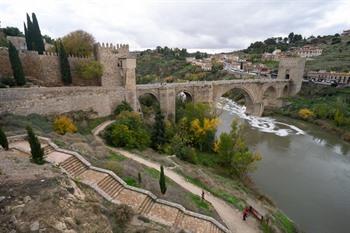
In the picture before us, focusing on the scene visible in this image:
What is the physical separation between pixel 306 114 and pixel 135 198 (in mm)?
31905

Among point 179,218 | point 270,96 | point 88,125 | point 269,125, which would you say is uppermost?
point 270,96

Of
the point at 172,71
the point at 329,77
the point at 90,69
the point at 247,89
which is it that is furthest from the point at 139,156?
the point at 172,71

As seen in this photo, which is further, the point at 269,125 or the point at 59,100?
the point at 269,125

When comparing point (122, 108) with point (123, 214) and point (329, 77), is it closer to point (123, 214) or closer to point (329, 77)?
point (123, 214)

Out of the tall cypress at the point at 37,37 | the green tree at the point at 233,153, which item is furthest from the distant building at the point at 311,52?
the tall cypress at the point at 37,37

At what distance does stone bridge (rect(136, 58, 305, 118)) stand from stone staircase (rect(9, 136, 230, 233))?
42.9ft

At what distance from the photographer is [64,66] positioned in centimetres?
1861

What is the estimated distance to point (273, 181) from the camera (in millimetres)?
16344

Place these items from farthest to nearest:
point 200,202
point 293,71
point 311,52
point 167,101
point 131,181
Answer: point 311,52 < point 293,71 < point 167,101 < point 200,202 < point 131,181

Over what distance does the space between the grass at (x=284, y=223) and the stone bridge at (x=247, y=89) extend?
589 inches

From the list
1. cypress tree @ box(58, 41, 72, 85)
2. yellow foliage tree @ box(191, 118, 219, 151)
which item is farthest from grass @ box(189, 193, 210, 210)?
cypress tree @ box(58, 41, 72, 85)

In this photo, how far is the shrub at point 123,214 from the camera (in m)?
6.74

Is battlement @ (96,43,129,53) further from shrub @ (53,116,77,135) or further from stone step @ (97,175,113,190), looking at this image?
stone step @ (97,175,113,190)

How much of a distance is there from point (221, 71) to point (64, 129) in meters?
49.3
